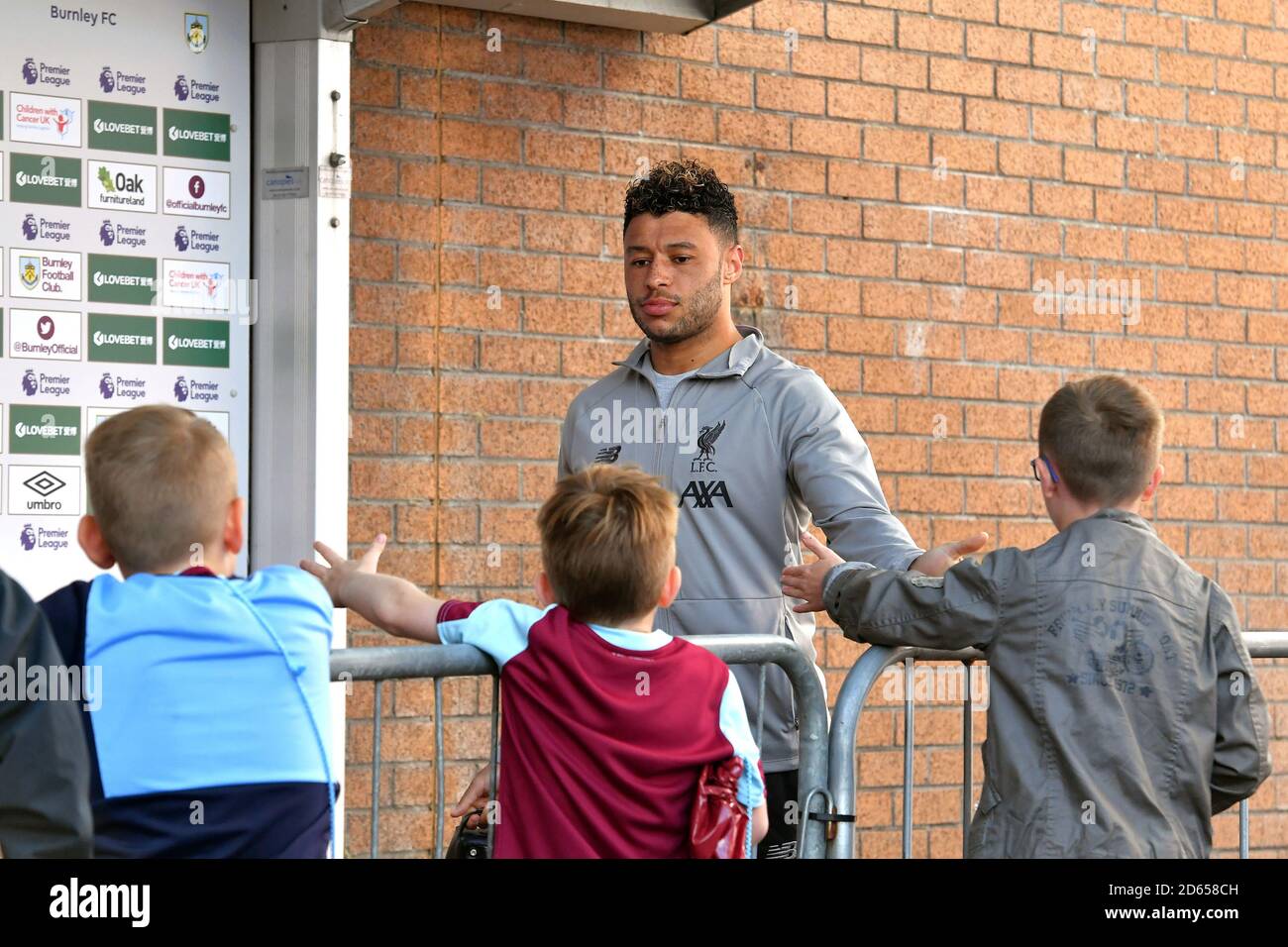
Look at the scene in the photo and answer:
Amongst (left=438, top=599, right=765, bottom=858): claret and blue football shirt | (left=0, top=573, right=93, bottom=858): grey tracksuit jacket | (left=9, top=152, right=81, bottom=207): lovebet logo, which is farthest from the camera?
(left=9, top=152, right=81, bottom=207): lovebet logo

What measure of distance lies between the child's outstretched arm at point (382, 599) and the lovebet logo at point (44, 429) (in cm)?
165

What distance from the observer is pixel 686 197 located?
4.27 metres

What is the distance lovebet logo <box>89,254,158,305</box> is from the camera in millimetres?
4699

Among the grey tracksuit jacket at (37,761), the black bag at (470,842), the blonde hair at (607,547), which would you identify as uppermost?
the blonde hair at (607,547)

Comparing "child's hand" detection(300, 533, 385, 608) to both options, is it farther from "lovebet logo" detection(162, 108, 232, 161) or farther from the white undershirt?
"lovebet logo" detection(162, 108, 232, 161)

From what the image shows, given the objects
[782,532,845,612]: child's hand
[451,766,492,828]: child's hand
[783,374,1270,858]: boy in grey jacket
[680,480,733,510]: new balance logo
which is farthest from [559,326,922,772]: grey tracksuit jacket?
[451,766,492,828]: child's hand

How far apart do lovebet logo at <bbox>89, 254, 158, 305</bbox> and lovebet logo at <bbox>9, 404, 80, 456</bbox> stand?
0.33 m

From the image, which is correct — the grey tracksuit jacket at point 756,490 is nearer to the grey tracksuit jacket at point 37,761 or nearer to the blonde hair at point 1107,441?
the blonde hair at point 1107,441

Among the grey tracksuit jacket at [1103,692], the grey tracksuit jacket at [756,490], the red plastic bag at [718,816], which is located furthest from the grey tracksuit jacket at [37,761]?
the grey tracksuit jacket at [1103,692]

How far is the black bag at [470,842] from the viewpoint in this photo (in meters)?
3.43

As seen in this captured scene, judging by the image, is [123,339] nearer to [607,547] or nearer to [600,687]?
[607,547]

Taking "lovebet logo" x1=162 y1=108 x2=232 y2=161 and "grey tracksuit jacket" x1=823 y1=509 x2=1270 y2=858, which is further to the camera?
"lovebet logo" x1=162 y1=108 x2=232 y2=161

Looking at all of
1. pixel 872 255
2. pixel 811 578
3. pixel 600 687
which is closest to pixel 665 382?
pixel 811 578
